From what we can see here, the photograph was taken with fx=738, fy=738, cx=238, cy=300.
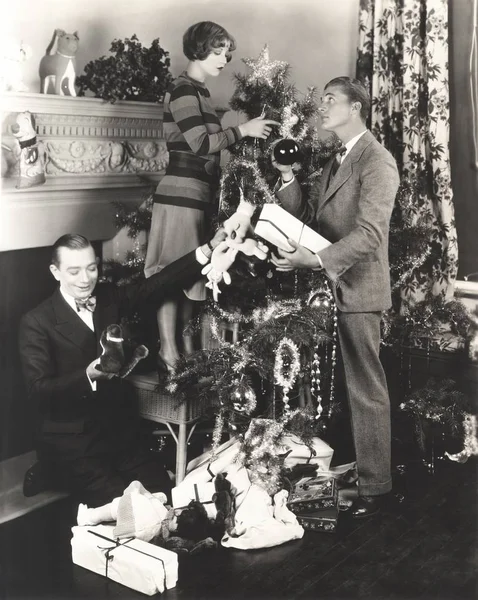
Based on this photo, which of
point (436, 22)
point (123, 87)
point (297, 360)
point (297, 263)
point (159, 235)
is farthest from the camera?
point (436, 22)

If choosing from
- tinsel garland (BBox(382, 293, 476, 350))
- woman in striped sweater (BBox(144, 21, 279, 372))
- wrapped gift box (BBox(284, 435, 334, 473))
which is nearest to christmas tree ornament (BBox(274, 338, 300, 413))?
wrapped gift box (BBox(284, 435, 334, 473))

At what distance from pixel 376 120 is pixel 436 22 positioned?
53 cm

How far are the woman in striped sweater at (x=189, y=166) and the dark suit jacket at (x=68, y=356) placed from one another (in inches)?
4.3

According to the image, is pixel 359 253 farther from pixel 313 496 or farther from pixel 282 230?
pixel 313 496

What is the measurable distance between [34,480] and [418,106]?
2505 millimetres

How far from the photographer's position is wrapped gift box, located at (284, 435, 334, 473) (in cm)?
304

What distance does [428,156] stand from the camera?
147 inches

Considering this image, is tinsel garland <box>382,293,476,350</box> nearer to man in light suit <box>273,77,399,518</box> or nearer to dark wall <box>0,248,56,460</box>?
man in light suit <box>273,77,399,518</box>

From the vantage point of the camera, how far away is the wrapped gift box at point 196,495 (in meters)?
2.69

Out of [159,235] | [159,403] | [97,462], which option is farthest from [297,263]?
[97,462]

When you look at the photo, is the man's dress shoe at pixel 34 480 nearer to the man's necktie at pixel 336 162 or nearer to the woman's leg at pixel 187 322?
the woman's leg at pixel 187 322

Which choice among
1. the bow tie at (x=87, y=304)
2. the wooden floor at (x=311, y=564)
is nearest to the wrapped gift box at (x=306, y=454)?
the wooden floor at (x=311, y=564)

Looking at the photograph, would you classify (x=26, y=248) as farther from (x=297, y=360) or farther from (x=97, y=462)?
(x=297, y=360)

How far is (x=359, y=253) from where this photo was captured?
257cm
